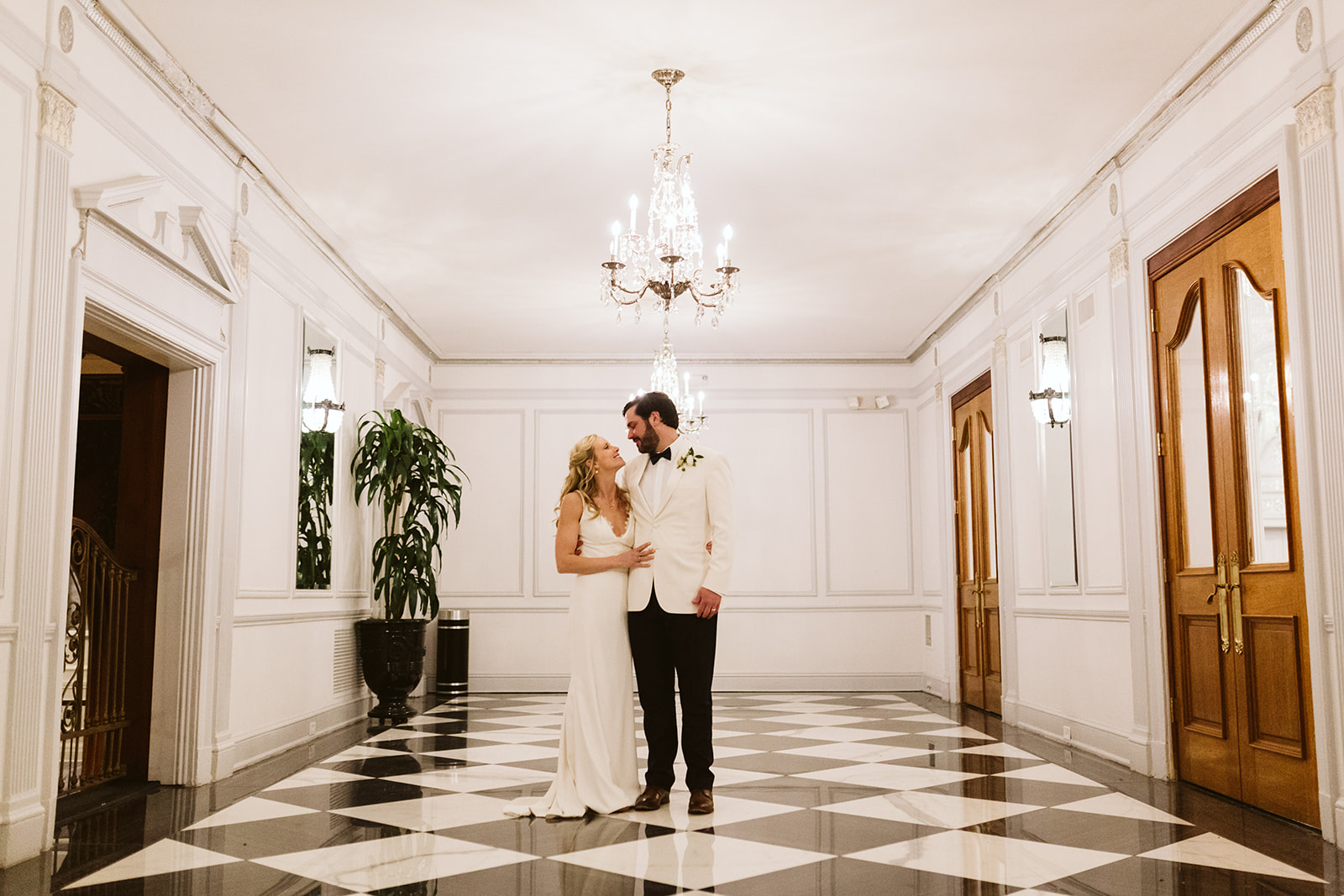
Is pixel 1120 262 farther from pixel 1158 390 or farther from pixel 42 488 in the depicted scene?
pixel 42 488

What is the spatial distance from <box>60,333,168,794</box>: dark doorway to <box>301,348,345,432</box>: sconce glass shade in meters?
1.46

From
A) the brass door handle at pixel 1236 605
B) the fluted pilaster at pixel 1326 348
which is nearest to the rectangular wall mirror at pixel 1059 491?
the brass door handle at pixel 1236 605

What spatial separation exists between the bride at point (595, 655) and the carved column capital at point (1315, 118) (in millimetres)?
2777

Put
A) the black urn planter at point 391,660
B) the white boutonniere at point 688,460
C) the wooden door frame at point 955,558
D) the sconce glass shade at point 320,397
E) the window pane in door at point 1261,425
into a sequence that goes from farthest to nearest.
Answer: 1. the wooden door frame at point 955,558
2. the black urn planter at point 391,660
3. the sconce glass shade at point 320,397
4. the window pane in door at point 1261,425
5. the white boutonniere at point 688,460

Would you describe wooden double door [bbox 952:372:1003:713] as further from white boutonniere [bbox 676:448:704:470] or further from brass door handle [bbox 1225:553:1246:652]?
white boutonniere [bbox 676:448:704:470]

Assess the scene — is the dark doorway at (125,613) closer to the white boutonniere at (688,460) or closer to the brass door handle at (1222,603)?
the white boutonniere at (688,460)

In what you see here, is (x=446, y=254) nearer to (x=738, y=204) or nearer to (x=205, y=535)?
(x=738, y=204)

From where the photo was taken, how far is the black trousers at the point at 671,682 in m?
4.07

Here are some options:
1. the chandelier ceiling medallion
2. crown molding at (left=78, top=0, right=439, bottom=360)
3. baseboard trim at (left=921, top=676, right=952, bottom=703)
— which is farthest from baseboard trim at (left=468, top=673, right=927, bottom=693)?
the chandelier ceiling medallion

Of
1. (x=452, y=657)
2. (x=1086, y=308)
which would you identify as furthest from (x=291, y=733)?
(x=1086, y=308)

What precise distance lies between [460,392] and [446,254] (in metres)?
3.23

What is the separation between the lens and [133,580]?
5113mm

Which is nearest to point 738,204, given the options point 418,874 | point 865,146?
point 865,146

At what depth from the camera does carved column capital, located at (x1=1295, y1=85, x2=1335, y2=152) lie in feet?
12.4
